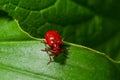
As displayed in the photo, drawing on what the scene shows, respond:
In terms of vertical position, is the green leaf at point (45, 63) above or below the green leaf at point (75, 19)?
below

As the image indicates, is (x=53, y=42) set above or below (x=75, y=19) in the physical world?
below

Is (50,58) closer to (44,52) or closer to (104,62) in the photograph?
(44,52)

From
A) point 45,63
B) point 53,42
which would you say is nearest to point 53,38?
point 53,42

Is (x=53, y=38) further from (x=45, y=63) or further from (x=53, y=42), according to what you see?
(x=45, y=63)

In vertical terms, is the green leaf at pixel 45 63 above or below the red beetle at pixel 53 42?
below

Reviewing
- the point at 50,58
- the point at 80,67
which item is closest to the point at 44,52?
the point at 50,58
